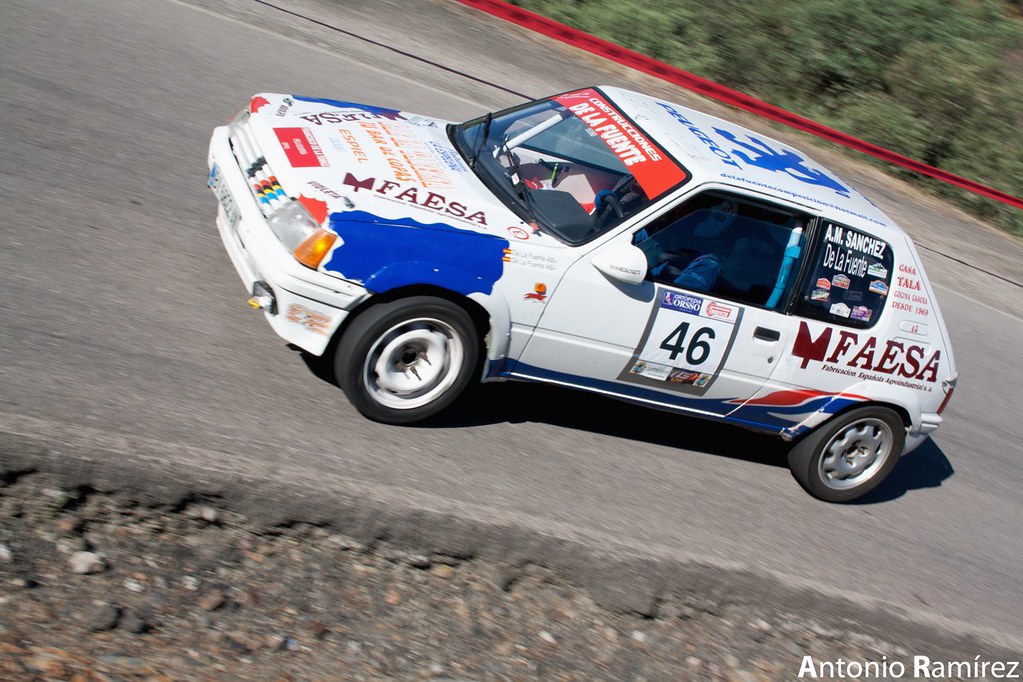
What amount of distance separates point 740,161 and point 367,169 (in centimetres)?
215

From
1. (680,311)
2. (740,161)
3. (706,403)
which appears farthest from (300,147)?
(706,403)

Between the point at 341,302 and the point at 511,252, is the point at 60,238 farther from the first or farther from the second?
the point at 511,252

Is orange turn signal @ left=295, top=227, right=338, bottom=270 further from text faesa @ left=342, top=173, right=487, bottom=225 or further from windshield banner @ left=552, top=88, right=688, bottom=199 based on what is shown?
windshield banner @ left=552, top=88, right=688, bottom=199

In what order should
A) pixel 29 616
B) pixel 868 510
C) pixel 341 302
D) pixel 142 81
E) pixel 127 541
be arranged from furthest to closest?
pixel 142 81 → pixel 868 510 → pixel 341 302 → pixel 127 541 → pixel 29 616

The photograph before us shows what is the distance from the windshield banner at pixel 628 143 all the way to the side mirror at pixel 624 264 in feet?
1.40

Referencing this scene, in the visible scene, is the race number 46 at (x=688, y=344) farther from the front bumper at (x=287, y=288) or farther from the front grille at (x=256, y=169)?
the front grille at (x=256, y=169)

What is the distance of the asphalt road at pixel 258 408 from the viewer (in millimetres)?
4457

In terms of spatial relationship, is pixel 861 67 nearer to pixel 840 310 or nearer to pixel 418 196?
pixel 840 310

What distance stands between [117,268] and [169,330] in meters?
0.66

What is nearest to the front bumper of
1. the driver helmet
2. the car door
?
→ the car door

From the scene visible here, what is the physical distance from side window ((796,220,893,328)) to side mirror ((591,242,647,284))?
3.77 feet

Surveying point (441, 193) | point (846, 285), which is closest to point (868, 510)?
point (846, 285)

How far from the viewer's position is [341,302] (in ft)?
14.5

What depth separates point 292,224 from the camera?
4.49 meters
